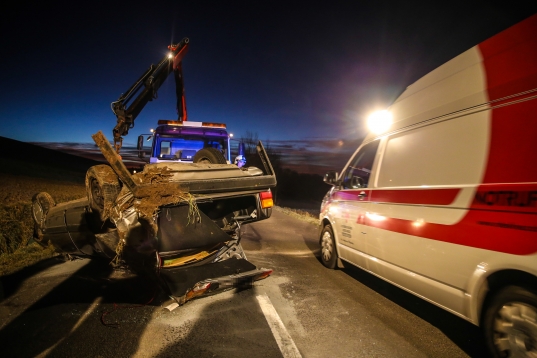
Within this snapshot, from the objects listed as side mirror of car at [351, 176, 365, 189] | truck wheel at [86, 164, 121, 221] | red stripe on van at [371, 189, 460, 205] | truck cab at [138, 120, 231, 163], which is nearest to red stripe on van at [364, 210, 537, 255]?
red stripe on van at [371, 189, 460, 205]

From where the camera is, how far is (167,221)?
10.9 feet

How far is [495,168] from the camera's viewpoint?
2334mm

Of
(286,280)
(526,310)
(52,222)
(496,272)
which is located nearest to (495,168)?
(496,272)

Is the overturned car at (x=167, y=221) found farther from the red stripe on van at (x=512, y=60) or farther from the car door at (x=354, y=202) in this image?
the red stripe on van at (x=512, y=60)

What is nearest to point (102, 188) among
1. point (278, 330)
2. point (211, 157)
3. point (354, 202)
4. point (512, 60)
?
point (211, 157)

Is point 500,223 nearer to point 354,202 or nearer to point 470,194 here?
point 470,194

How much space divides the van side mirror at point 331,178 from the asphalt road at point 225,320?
1520 mm

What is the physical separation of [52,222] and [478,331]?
5537 millimetres

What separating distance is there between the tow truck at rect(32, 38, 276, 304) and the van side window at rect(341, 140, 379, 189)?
1302 mm

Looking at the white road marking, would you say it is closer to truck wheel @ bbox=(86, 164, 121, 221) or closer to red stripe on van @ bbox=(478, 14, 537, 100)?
truck wheel @ bbox=(86, 164, 121, 221)

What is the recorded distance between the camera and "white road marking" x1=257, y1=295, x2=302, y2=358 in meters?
2.56

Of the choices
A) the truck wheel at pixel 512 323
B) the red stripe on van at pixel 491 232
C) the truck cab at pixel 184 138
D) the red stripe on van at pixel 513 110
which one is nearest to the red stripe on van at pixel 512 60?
the red stripe on van at pixel 513 110

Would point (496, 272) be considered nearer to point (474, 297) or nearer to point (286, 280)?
point (474, 297)

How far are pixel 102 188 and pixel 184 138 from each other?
5.85 metres
